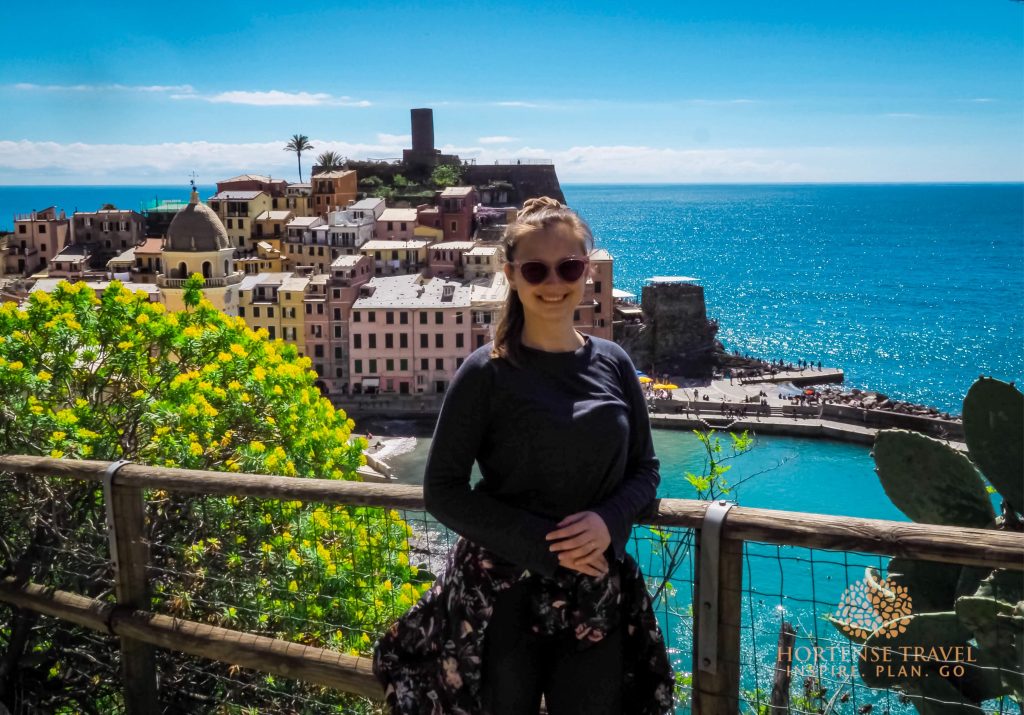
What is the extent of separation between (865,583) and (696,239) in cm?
17202

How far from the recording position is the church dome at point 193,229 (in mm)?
32531

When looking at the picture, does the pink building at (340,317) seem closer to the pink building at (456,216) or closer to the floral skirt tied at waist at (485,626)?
the pink building at (456,216)

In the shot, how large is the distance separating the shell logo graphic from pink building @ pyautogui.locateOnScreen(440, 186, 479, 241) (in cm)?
5825

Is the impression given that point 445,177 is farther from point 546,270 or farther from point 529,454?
point 529,454

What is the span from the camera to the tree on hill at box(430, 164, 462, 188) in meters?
72.2

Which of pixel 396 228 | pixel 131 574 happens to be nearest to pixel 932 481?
pixel 131 574

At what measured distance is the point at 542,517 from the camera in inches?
93.0

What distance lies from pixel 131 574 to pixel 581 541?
1.97m

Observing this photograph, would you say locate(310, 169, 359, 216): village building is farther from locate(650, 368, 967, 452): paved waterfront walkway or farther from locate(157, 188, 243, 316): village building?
locate(157, 188, 243, 316): village building

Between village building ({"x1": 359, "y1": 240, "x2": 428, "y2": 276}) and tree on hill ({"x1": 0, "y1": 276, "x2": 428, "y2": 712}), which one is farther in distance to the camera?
village building ({"x1": 359, "y1": 240, "x2": 428, "y2": 276})

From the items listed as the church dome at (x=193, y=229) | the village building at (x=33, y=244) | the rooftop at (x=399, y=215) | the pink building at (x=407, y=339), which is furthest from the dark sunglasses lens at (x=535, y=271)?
the village building at (x=33, y=244)

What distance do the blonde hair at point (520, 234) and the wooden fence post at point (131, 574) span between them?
1719 millimetres

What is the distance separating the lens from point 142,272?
51062 millimetres

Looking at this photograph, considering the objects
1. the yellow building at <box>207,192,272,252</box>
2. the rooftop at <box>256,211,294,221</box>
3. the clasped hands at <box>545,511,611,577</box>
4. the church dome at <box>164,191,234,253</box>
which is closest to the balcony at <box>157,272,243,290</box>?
the church dome at <box>164,191,234,253</box>
